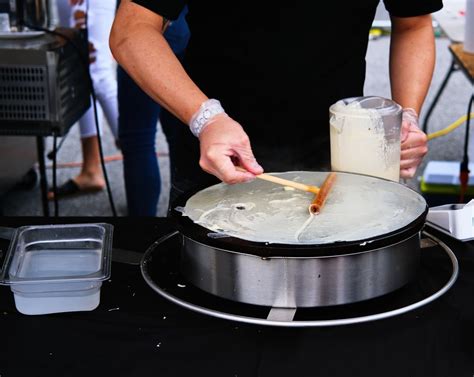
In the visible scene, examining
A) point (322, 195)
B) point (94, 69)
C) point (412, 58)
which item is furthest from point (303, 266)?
point (94, 69)

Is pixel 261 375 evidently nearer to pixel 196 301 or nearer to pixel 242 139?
pixel 196 301

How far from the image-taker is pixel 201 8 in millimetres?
1458

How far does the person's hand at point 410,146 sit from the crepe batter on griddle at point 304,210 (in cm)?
15

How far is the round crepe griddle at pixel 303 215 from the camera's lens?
97cm

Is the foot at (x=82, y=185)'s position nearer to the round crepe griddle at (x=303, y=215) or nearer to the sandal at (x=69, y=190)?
the sandal at (x=69, y=190)

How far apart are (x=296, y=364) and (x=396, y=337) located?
0.13 metres

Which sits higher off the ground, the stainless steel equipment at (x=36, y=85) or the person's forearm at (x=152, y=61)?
the person's forearm at (x=152, y=61)

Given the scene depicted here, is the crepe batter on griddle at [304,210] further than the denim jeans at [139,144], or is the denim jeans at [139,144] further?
the denim jeans at [139,144]

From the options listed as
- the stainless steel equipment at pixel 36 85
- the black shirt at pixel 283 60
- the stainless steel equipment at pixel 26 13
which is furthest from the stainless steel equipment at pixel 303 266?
the stainless steel equipment at pixel 26 13

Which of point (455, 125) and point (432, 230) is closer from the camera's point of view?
point (432, 230)

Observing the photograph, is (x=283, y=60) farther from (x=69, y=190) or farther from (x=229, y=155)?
(x=69, y=190)

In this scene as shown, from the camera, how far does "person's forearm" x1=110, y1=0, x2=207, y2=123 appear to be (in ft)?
4.09

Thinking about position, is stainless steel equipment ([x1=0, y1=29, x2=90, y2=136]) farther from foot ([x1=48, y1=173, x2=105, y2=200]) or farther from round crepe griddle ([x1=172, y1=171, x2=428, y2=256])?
foot ([x1=48, y1=173, x2=105, y2=200])

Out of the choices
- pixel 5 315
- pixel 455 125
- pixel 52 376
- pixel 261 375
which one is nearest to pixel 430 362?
pixel 261 375
